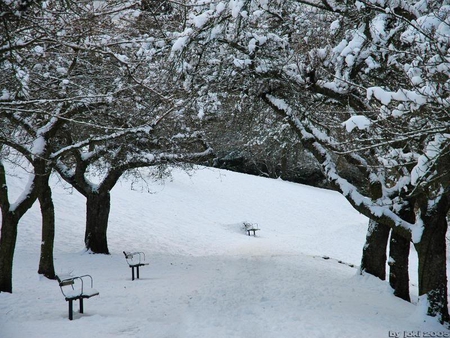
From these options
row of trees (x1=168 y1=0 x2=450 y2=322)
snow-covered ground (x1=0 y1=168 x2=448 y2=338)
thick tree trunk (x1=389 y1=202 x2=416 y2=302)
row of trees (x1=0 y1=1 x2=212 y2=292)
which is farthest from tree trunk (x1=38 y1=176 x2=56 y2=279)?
thick tree trunk (x1=389 y1=202 x2=416 y2=302)

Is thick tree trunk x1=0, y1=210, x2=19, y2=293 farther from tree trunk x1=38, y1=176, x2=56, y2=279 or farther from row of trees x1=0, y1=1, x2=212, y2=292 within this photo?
tree trunk x1=38, y1=176, x2=56, y2=279

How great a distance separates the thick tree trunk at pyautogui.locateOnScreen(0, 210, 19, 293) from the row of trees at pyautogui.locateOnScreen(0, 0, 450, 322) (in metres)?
0.02

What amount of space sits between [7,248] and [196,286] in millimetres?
4334

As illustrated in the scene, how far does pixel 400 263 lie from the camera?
31.6ft

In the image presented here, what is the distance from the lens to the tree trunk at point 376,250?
10750mm

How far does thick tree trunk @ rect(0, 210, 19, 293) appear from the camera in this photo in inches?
365

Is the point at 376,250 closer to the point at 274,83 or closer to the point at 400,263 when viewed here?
the point at 400,263

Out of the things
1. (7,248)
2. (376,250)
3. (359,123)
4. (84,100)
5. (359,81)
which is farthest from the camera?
(376,250)

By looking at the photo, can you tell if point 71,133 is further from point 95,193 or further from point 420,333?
point 420,333

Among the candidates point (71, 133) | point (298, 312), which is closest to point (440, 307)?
point (298, 312)

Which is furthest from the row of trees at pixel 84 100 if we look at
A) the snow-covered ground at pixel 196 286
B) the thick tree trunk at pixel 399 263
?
the thick tree trunk at pixel 399 263

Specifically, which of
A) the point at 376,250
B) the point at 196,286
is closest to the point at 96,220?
the point at 196,286

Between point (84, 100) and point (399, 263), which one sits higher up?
point (84, 100)

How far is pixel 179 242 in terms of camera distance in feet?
67.9
